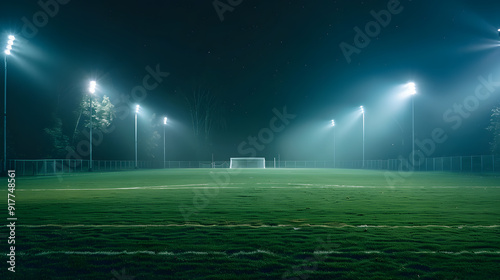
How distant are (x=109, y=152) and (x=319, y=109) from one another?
4466 cm

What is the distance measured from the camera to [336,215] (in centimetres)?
1052

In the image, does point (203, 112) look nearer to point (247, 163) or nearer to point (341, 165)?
point (247, 163)

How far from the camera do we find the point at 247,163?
290 feet

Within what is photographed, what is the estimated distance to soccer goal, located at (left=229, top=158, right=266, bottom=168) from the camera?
8669 centimetres

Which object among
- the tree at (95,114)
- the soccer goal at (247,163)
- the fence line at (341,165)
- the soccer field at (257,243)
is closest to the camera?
the soccer field at (257,243)

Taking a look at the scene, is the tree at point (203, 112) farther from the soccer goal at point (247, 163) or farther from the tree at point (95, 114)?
the tree at point (95, 114)

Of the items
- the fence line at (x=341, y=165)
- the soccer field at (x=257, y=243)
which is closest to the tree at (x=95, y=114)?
the fence line at (x=341, y=165)

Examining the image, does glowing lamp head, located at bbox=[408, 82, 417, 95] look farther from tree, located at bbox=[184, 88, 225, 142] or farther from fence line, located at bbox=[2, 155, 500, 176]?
tree, located at bbox=[184, 88, 225, 142]

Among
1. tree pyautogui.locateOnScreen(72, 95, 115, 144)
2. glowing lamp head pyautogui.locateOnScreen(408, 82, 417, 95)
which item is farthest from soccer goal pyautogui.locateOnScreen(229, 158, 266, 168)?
glowing lamp head pyautogui.locateOnScreen(408, 82, 417, 95)

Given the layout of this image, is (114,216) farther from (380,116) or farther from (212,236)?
(380,116)

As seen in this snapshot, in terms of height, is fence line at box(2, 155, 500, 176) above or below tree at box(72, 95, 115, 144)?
below

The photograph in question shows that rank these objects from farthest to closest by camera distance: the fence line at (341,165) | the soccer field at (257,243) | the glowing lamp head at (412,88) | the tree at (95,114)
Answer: the tree at (95,114) < the glowing lamp head at (412,88) < the fence line at (341,165) < the soccer field at (257,243)

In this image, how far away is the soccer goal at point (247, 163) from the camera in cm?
8669

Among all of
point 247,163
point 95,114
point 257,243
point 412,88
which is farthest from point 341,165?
point 257,243
